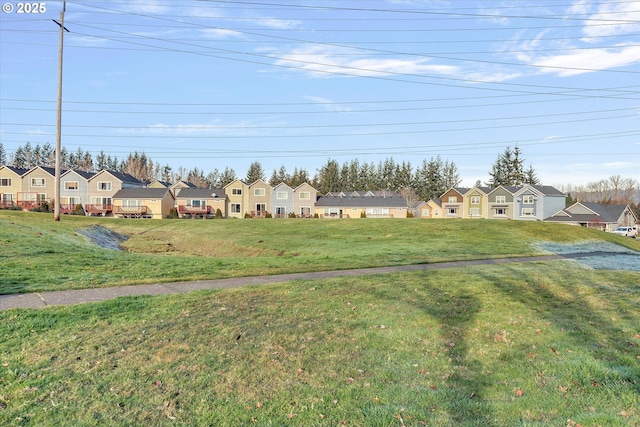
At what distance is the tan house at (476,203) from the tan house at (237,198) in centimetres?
4478

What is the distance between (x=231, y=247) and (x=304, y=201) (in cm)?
4902

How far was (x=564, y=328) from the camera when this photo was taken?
24.4 feet

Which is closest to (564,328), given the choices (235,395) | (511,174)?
(235,395)

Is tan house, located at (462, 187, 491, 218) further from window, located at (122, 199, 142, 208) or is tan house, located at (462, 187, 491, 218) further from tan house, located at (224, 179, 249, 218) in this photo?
window, located at (122, 199, 142, 208)

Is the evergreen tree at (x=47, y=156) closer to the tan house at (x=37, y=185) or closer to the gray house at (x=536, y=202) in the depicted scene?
the tan house at (x=37, y=185)

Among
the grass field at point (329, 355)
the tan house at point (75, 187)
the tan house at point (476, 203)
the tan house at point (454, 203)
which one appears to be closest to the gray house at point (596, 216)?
the tan house at point (476, 203)

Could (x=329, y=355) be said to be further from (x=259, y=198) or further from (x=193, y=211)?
(x=259, y=198)

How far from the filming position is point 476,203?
87.8m

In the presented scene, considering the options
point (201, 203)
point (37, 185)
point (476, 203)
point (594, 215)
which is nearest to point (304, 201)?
point (201, 203)

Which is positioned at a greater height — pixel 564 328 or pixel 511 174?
pixel 511 174

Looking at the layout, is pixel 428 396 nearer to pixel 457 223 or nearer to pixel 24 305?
pixel 24 305

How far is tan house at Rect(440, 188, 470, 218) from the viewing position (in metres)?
90.6

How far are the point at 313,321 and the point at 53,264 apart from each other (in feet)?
29.3

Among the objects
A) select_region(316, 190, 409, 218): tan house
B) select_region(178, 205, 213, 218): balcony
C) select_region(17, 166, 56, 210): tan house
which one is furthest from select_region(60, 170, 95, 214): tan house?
select_region(316, 190, 409, 218): tan house
